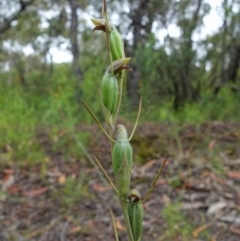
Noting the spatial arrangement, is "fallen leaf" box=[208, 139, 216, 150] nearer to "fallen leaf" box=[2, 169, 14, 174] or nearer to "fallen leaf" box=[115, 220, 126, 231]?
"fallen leaf" box=[115, 220, 126, 231]

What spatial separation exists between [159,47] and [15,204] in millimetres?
4068

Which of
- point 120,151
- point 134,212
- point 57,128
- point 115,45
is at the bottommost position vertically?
point 57,128

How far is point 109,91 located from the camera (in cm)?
74

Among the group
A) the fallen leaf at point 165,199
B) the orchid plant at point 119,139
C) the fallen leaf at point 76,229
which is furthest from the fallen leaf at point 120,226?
the orchid plant at point 119,139

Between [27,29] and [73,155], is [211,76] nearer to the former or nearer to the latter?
[73,155]

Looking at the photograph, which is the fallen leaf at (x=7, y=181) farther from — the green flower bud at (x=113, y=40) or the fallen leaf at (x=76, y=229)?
the green flower bud at (x=113, y=40)

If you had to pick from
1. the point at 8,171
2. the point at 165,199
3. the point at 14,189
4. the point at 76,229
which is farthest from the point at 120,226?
the point at 8,171

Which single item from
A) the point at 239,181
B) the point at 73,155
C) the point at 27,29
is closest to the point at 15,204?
the point at 73,155

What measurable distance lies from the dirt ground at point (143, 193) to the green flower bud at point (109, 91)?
2.00m

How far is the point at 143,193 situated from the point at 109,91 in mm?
2582

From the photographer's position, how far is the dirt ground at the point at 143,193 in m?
2.78

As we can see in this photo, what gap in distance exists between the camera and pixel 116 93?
745 mm

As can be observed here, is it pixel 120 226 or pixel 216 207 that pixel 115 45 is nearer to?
pixel 120 226

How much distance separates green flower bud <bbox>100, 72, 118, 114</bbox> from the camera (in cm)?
74
